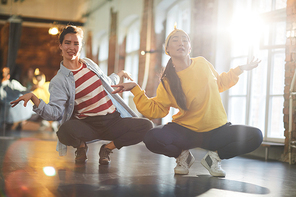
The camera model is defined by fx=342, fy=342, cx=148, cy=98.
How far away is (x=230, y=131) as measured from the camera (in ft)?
7.28

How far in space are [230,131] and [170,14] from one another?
2.97m

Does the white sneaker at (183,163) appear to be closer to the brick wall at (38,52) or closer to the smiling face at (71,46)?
the smiling face at (71,46)

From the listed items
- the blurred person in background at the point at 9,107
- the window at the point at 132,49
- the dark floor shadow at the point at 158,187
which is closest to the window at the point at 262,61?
the window at the point at 132,49

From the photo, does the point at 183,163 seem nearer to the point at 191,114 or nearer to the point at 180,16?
the point at 191,114

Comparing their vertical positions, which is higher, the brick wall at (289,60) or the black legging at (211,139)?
the brick wall at (289,60)

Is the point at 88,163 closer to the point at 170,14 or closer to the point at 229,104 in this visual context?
the point at 229,104

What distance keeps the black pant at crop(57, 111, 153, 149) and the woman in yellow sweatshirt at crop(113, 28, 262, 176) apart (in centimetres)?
33

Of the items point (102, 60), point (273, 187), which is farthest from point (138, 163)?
point (102, 60)

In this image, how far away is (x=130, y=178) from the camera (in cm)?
214

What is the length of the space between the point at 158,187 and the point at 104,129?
81 cm

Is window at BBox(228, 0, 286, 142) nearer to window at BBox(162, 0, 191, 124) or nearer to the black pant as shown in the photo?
window at BBox(162, 0, 191, 124)

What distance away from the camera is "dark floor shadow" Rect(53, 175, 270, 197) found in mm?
1744

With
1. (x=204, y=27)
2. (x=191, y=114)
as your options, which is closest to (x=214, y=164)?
(x=191, y=114)

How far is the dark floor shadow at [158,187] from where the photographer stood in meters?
1.74
